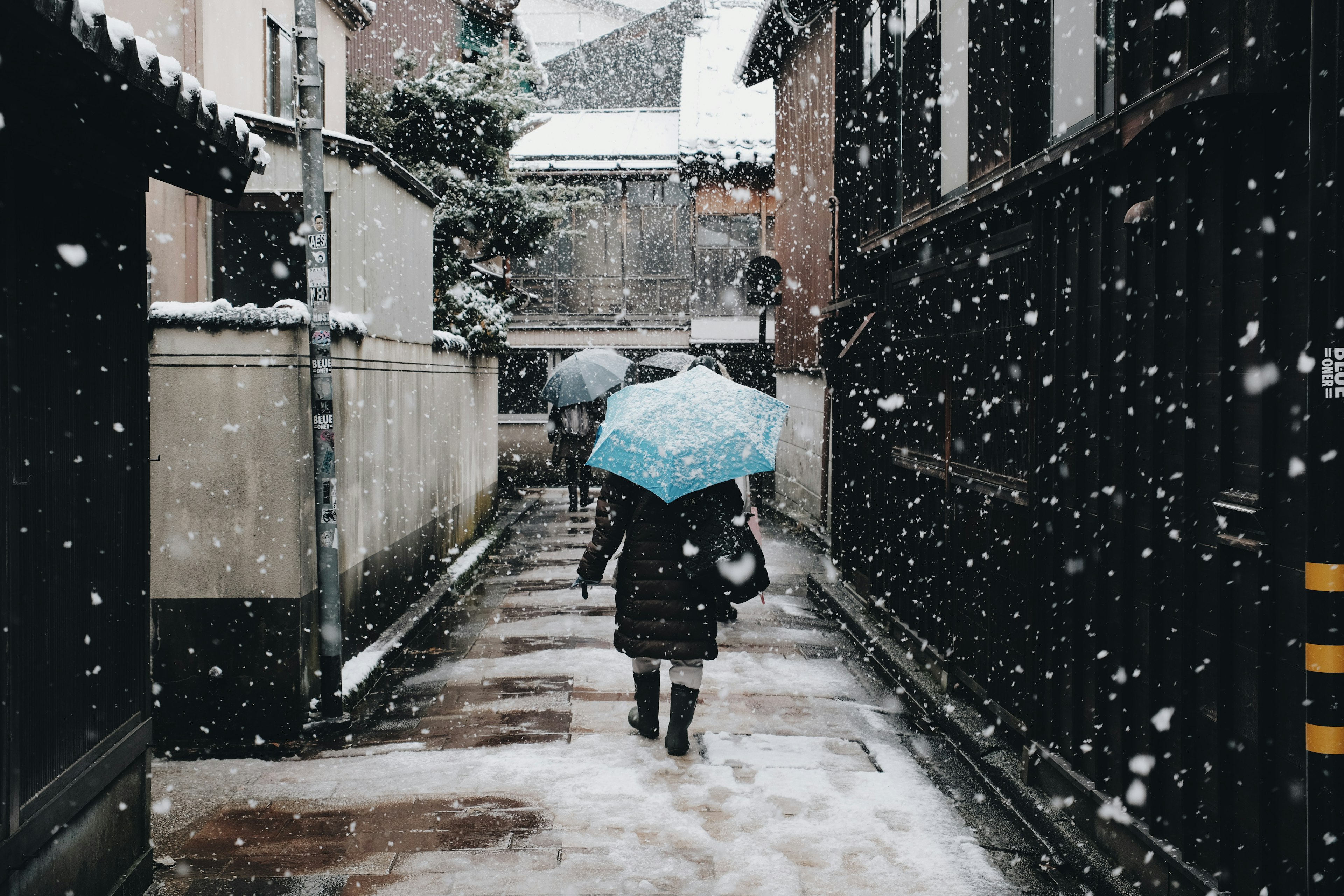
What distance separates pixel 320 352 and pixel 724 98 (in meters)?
19.8

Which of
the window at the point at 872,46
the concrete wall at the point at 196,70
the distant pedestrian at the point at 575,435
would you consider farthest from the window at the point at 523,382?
the window at the point at 872,46

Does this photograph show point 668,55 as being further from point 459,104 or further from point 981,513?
point 981,513

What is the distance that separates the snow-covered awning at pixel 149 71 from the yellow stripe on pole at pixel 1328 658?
13.1 ft

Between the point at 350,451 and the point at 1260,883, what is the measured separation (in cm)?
666

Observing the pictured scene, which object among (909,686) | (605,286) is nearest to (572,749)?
(909,686)

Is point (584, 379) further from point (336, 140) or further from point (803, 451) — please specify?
point (336, 140)

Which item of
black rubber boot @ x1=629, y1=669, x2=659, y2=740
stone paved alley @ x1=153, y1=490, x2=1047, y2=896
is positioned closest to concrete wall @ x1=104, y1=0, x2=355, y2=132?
stone paved alley @ x1=153, y1=490, x2=1047, y2=896

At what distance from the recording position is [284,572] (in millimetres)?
6855

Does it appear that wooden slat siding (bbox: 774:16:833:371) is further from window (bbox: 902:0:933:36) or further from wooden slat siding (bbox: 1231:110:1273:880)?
wooden slat siding (bbox: 1231:110:1273:880)

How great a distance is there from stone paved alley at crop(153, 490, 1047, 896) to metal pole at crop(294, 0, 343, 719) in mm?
659

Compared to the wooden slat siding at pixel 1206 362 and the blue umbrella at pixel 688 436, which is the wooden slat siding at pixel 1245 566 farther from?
the blue umbrella at pixel 688 436

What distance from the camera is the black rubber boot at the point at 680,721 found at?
6281mm

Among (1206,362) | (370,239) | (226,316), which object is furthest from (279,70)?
(1206,362)

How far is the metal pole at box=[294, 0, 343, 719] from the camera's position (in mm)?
6738
